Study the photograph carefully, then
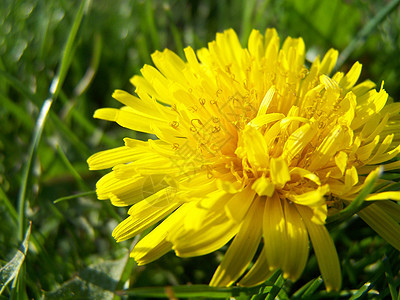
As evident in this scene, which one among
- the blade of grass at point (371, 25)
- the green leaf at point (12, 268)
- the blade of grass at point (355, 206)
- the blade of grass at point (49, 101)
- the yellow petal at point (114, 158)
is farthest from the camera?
the blade of grass at point (371, 25)

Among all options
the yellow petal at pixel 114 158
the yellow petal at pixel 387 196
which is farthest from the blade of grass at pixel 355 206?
the yellow petal at pixel 114 158

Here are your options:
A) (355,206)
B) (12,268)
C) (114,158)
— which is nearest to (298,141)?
(355,206)

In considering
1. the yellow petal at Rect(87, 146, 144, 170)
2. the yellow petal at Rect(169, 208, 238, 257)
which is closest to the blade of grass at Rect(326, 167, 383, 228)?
the yellow petal at Rect(169, 208, 238, 257)

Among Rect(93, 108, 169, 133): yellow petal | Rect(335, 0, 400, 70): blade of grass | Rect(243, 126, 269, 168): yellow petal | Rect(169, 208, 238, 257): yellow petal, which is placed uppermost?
Rect(335, 0, 400, 70): blade of grass

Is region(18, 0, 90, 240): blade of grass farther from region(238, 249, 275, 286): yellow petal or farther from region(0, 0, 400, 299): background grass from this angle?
region(238, 249, 275, 286): yellow petal

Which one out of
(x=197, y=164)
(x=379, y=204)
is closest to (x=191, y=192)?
(x=197, y=164)

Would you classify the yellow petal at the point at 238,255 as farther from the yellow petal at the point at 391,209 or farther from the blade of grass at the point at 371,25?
the blade of grass at the point at 371,25

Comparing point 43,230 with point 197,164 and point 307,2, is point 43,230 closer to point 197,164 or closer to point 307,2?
point 197,164
